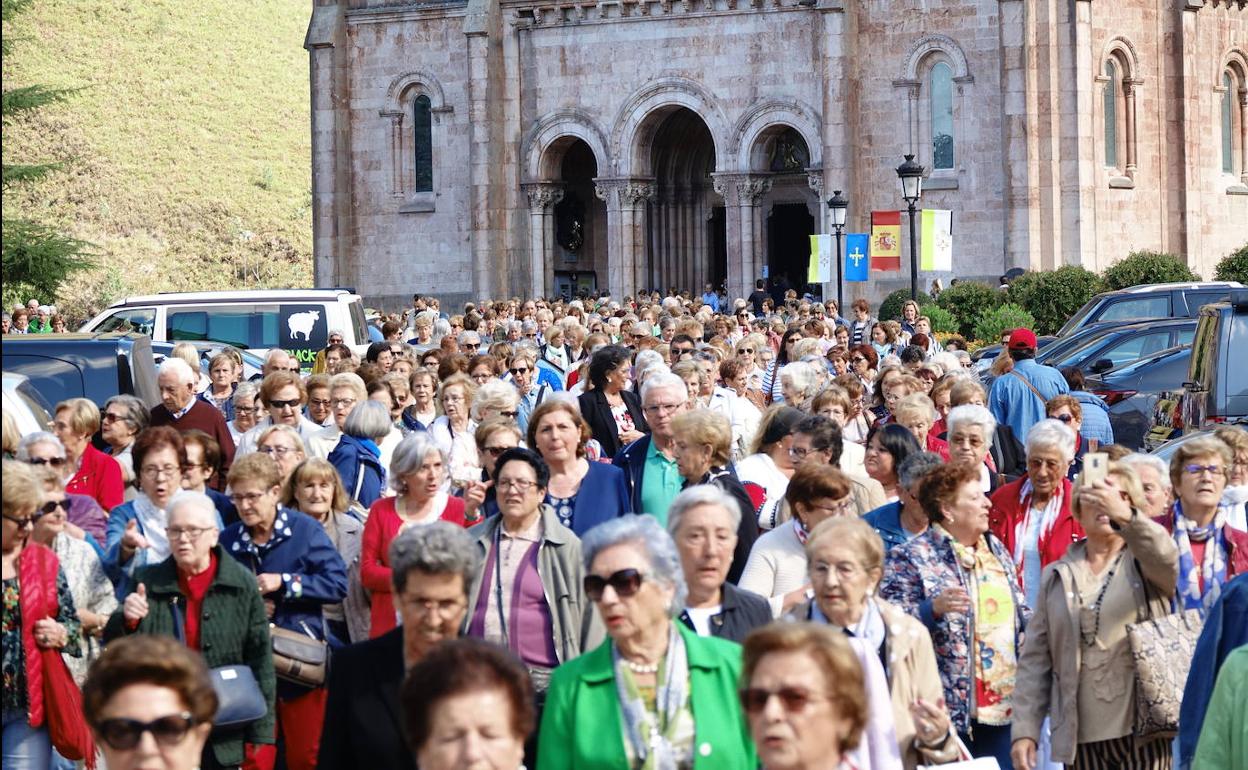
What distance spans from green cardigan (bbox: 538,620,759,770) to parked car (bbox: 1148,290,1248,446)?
10.3 meters

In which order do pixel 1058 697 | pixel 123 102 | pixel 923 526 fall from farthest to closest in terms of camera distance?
pixel 123 102 → pixel 923 526 → pixel 1058 697

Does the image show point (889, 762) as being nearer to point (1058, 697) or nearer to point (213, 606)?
point (1058, 697)

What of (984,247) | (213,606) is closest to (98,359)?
(213,606)

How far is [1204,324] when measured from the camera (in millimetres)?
16469

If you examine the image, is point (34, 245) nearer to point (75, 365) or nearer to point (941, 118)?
point (941, 118)

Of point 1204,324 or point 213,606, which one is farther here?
point 1204,324

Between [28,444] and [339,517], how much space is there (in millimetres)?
1494

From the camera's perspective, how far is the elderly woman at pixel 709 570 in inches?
291

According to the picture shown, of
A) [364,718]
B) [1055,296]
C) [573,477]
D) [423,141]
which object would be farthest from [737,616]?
[423,141]

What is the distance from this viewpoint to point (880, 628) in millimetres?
7168

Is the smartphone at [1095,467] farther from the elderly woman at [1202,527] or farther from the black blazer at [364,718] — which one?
the black blazer at [364,718]

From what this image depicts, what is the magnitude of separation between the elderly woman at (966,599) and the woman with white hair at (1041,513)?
1103mm

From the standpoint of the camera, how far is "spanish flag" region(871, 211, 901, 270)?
1431 inches

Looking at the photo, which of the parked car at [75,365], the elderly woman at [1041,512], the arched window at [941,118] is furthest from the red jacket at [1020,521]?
the arched window at [941,118]
